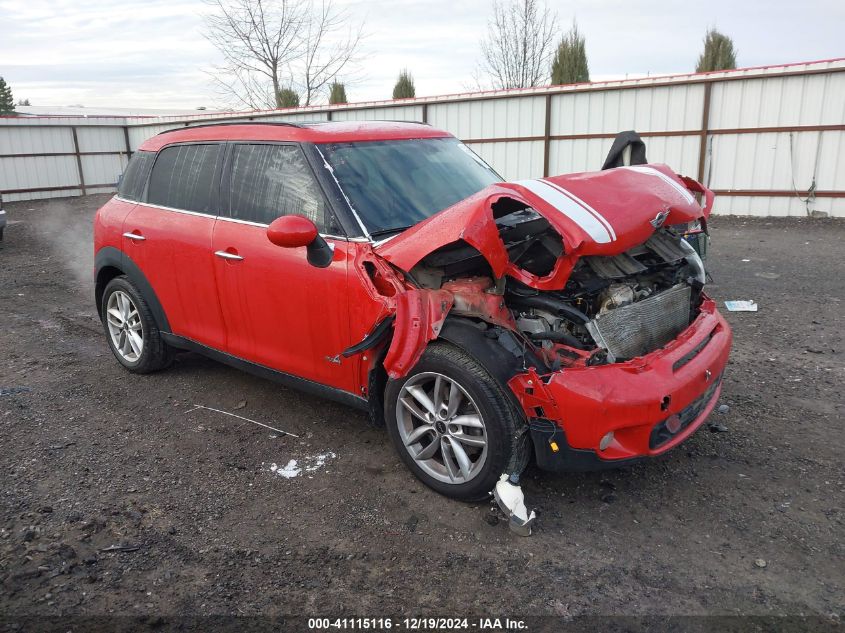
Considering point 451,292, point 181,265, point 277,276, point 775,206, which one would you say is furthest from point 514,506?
point 775,206

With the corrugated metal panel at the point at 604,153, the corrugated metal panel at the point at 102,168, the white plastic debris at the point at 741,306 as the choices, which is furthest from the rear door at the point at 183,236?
the corrugated metal panel at the point at 102,168

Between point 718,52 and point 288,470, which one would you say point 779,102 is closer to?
point 718,52

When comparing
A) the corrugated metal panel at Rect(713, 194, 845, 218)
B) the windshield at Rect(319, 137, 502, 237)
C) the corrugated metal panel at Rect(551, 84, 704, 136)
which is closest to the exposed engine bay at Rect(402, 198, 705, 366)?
the windshield at Rect(319, 137, 502, 237)

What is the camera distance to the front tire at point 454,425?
2.98m

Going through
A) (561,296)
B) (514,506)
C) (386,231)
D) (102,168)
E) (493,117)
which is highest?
(493,117)

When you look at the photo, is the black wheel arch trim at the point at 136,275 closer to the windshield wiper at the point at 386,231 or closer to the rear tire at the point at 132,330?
the rear tire at the point at 132,330

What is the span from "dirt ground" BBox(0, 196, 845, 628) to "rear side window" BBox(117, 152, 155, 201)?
1.47m

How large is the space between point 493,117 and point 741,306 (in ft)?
34.8

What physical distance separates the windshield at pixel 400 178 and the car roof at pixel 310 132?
0.20 feet

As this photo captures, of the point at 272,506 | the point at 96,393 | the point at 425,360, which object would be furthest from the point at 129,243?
the point at 425,360

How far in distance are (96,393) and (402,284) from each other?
9.87ft

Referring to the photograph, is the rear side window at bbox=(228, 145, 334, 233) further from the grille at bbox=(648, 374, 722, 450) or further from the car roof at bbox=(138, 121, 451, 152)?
the grille at bbox=(648, 374, 722, 450)

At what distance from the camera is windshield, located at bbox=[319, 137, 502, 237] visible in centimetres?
367

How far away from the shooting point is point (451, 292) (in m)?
3.18
